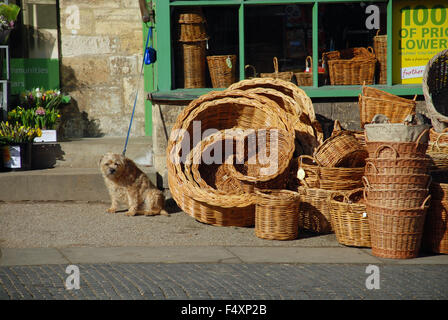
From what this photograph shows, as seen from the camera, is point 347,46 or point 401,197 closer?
point 401,197

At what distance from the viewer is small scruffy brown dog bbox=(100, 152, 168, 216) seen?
22.5 feet

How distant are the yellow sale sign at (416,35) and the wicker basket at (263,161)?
2.13 m

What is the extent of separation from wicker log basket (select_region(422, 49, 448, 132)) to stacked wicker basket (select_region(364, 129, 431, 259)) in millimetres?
1805

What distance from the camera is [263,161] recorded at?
23.2 feet

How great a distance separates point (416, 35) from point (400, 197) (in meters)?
3.36

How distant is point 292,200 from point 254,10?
13.7ft

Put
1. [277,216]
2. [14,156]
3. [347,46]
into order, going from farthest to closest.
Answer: [347,46]
[14,156]
[277,216]

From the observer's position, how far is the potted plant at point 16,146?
7.73 metres

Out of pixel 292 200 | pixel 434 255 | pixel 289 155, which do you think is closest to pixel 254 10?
pixel 289 155

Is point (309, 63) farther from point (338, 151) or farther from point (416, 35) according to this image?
point (338, 151)

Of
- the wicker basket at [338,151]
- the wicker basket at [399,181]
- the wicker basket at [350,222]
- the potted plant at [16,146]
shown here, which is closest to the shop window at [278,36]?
the wicker basket at [338,151]

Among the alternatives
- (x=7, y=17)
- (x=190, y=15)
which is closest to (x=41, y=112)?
(x=7, y=17)

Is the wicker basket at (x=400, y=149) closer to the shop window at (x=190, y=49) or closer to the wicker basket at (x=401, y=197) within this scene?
the wicker basket at (x=401, y=197)

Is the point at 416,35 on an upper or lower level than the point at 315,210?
upper
